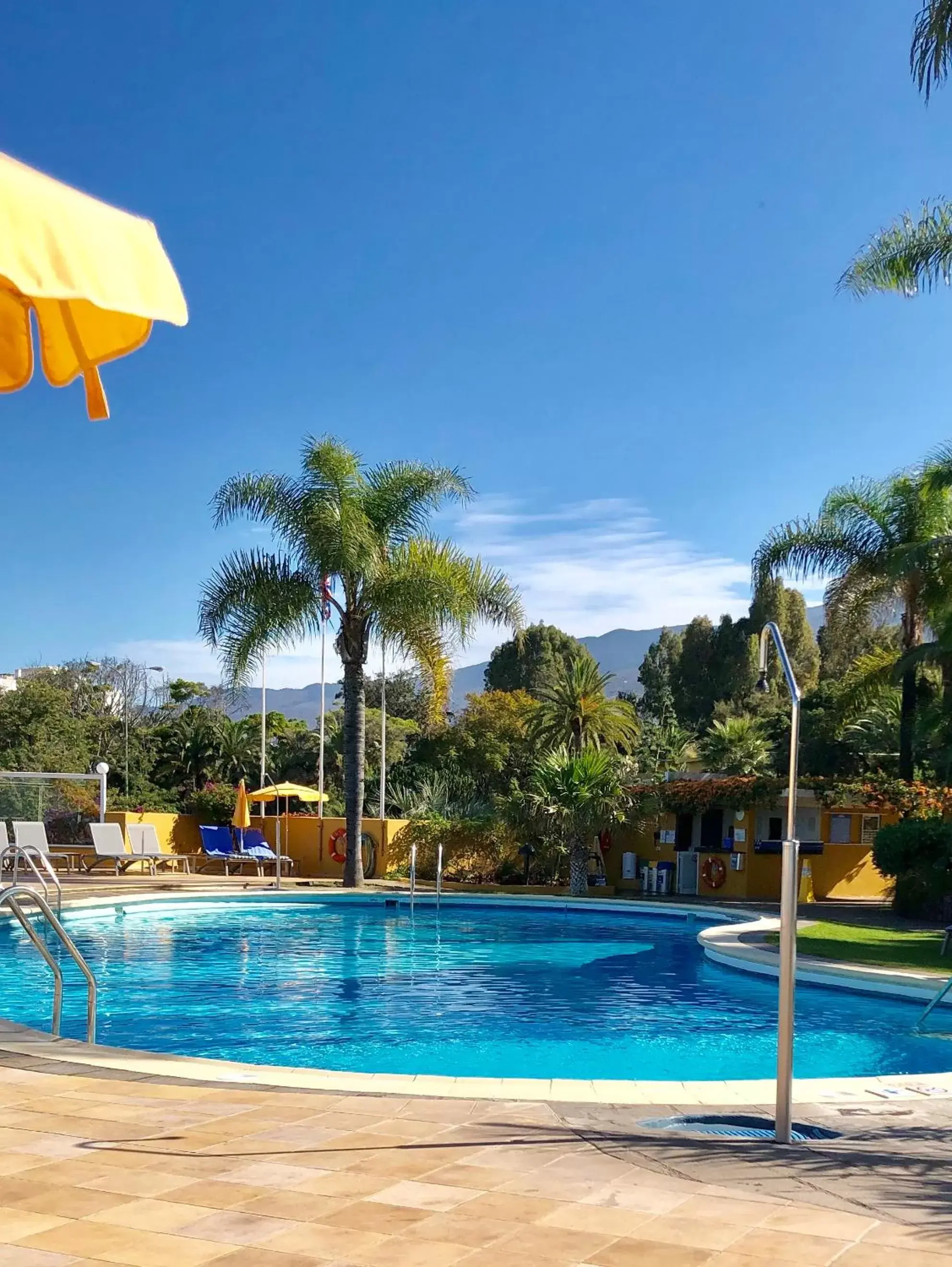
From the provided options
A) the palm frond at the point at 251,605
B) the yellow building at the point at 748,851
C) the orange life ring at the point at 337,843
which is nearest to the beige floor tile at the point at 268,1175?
the yellow building at the point at 748,851

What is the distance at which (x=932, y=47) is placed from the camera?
11312 millimetres

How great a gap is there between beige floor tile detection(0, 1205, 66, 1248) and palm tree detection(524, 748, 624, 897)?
17.6 metres

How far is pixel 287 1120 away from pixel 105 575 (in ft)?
102

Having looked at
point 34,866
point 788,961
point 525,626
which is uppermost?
point 525,626

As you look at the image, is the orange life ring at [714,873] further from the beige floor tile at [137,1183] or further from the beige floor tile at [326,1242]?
the beige floor tile at [326,1242]

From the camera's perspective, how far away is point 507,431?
25.9 meters

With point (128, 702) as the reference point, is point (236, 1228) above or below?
below

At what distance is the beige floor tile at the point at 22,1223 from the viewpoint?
146 inches

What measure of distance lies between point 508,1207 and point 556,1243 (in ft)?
1.29

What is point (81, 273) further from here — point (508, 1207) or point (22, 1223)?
point (508, 1207)

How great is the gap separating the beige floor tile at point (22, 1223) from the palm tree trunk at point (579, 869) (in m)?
18.1

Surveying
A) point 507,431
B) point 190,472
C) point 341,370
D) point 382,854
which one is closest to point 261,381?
point 341,370

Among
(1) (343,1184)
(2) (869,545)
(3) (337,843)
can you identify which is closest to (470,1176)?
(1) (343,1184)

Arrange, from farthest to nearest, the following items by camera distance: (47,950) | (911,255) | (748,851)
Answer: (748,851), (911,255), (47,950)
